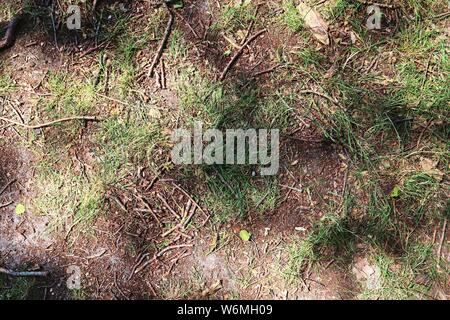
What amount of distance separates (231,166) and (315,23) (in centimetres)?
108

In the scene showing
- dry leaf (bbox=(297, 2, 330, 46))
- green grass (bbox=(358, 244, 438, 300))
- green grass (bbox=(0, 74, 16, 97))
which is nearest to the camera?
green grass (bbox=(358, 244, 438, 300))

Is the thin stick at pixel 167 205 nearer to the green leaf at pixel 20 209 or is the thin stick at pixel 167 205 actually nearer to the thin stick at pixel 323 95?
the green leaf at pixel 20 209

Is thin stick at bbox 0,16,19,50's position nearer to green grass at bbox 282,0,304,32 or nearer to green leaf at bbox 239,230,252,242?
green grass at bbox 282,0,304,32

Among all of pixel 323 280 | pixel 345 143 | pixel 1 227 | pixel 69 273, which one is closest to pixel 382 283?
pixel 323 280

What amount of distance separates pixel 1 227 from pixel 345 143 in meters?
2.28

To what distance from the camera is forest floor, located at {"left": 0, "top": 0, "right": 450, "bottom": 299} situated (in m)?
2.79

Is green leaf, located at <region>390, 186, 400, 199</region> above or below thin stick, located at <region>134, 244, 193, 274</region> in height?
above

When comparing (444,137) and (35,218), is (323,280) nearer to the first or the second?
(444,137)

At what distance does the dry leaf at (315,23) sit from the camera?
2.95 m

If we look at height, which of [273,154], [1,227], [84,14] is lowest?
[1,227]

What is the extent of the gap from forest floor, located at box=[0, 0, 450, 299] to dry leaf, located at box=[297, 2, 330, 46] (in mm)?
23

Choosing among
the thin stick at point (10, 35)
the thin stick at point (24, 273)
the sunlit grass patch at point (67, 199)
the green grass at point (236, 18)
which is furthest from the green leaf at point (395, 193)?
the thin stick at point (10, 35)

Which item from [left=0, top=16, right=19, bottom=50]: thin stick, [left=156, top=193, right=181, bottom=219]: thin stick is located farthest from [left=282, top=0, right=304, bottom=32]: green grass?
[left=0, top=16, right=19, bottom=50]: thin stick

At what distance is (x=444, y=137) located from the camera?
2830mm
